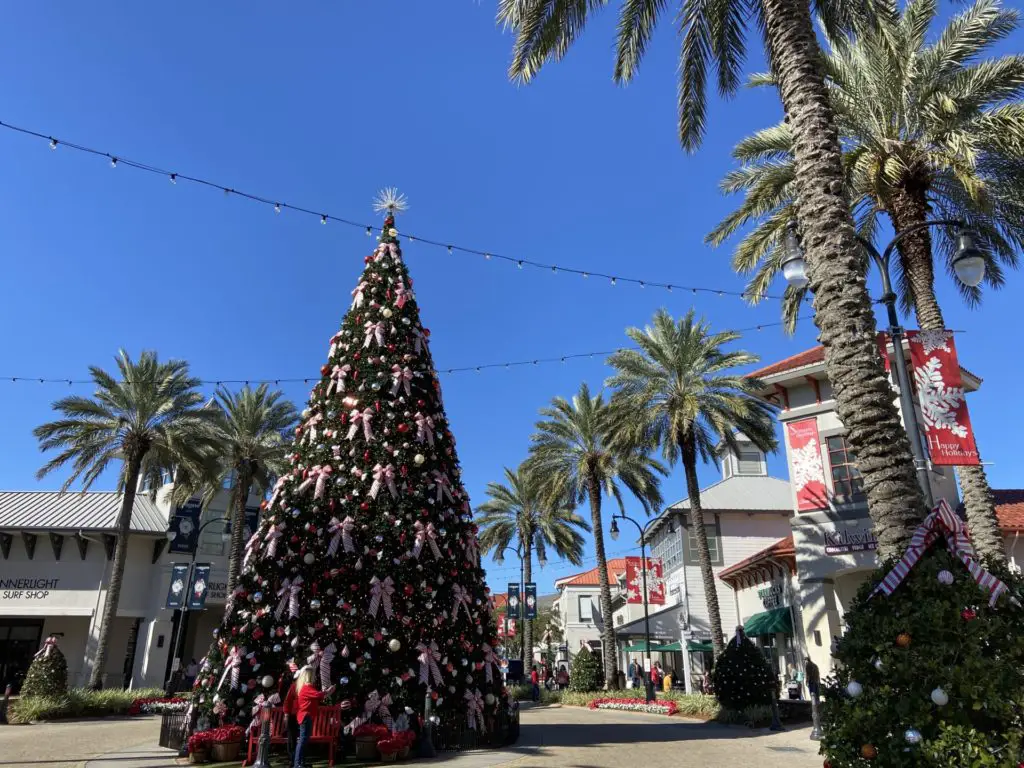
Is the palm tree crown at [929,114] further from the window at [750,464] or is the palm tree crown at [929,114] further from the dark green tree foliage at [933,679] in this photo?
the window at [750,464]

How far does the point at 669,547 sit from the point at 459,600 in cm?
3419

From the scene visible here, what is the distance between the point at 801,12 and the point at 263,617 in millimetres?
11423

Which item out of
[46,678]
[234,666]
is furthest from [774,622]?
[46,678]

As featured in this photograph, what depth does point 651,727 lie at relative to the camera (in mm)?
15234

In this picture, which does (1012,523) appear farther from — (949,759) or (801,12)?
(949,759)

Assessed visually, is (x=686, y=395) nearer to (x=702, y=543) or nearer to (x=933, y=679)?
(x=702, y=543)

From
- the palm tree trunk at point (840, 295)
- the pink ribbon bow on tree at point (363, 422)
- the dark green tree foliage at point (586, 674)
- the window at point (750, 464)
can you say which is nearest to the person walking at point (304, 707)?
the pink ribbon bow on tree at point (363, 422)

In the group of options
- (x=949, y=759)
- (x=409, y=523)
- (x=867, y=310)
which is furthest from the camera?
(x=409, y=523)

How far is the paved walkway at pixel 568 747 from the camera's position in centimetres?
998

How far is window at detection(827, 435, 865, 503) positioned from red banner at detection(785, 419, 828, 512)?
1.14 feet

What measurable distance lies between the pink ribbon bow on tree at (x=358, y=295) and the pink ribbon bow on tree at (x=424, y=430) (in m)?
2.50

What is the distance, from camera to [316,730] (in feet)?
30.7

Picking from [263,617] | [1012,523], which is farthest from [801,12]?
[1012,523]

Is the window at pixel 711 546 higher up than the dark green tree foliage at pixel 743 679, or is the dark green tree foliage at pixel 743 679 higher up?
the window at pixel 711 546
